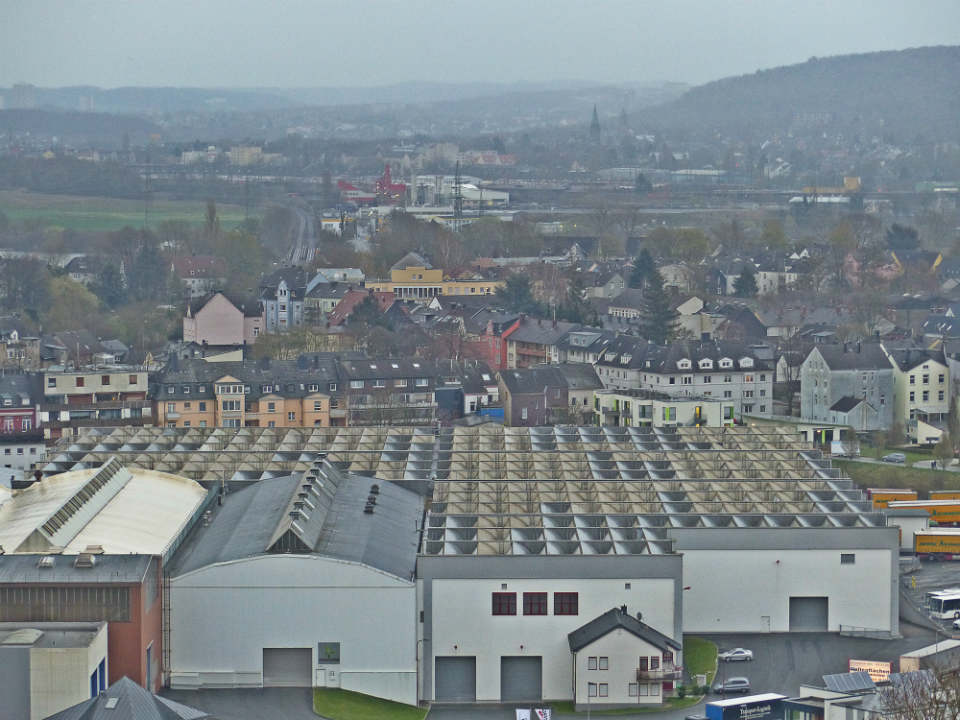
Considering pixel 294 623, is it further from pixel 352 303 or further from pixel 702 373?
pixel 352 303

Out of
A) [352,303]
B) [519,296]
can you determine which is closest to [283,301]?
[352,303]

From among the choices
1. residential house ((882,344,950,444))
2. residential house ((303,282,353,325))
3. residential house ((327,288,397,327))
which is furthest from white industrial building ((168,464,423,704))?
residential house ((303,282,353,325))

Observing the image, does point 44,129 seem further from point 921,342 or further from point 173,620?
point 173,620

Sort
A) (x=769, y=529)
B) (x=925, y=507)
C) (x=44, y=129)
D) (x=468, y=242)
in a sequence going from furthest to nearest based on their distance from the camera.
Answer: (x=44, y=129) → (x=468, y=242) → (x=925, y=507) → (x=769, y=529)

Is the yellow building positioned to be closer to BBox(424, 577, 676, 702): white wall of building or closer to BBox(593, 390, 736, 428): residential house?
BBox(593, 390, 736, 428): residential house

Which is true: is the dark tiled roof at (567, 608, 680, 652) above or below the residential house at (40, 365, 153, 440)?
below

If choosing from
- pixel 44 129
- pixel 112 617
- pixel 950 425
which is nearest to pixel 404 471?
pixel 112 617
